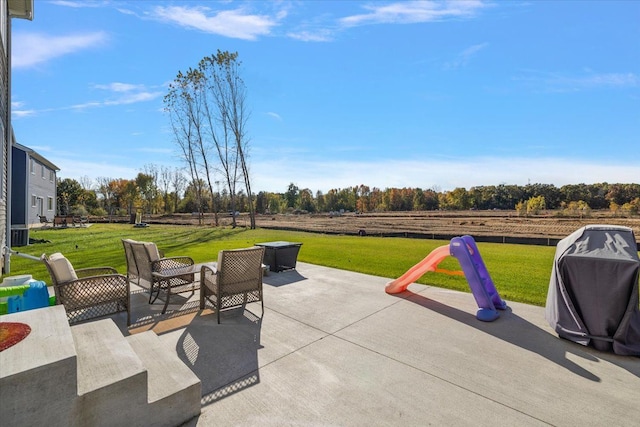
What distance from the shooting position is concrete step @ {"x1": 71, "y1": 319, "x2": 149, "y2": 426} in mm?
1788

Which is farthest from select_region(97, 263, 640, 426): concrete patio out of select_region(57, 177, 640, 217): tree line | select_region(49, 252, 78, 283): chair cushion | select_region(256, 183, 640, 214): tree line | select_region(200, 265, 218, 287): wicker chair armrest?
select_region(256, 183, 640, 214): tree line

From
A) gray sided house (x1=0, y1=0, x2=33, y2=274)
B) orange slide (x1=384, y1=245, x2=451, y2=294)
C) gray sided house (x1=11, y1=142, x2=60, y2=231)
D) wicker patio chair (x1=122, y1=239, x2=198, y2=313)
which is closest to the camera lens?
wicker patio chair (x1=122, y1=239, x2=198, y2=313)

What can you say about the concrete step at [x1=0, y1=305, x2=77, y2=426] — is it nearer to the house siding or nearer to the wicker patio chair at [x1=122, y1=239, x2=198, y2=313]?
the wicker patio chair at [x1=122, y1=239, x2=198, y2=313]

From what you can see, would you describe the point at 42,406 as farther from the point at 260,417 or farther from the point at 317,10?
the point at 317,10

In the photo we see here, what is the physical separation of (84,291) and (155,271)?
41.3 inches

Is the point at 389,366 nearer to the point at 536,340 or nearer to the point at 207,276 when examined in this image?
the point at 536,340

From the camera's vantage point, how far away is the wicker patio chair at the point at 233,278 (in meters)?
3.93

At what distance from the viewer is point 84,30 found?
23.8 feet

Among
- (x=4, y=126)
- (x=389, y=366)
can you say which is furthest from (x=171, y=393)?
(x=4, y=126)

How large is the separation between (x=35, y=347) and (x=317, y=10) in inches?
368

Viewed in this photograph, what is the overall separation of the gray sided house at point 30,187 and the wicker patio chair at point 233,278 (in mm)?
12038

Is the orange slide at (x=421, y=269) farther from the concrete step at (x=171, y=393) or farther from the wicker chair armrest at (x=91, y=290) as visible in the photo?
the wicker chair armrest at (x=91, y=290)

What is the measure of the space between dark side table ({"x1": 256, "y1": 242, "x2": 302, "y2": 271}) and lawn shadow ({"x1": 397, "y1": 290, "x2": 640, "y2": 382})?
3508mm

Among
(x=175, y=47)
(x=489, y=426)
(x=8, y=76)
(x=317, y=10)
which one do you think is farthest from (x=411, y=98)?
(x=489, y=426)
